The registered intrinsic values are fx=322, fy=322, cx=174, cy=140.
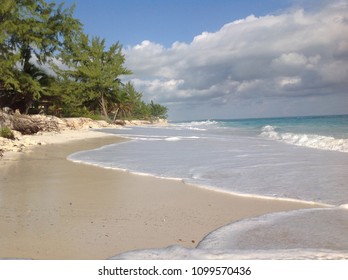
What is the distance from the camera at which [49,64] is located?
88.7 feet

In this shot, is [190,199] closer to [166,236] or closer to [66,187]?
[166,236]

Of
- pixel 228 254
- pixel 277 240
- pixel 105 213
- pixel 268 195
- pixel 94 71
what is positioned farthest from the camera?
pixel 94 71

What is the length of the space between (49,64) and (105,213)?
26.1 metres

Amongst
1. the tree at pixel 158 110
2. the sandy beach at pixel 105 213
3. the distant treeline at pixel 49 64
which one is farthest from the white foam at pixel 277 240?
the tree at pixel 158 110

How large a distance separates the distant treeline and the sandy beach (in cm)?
1668

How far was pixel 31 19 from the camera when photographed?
71.5ft

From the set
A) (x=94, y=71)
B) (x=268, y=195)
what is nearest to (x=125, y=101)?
(x=94, y=71)

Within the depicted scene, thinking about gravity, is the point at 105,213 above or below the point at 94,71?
below

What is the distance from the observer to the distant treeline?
20.6 meters

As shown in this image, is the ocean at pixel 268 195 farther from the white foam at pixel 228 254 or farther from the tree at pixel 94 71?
the tree at pixel 94 71

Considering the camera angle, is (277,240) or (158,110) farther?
(158,110)

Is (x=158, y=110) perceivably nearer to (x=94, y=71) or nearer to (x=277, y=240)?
(x=94, y=71)

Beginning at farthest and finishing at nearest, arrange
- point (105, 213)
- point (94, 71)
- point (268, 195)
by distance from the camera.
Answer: point (94, 71) → point (268, 195) → point (105, 213)
